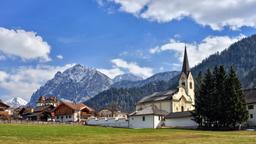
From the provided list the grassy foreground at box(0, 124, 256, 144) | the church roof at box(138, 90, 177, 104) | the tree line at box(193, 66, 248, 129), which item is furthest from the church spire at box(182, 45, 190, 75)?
the grassy foreground at box(0, 124, 256, 144)

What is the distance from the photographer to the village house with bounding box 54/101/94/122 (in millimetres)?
138375

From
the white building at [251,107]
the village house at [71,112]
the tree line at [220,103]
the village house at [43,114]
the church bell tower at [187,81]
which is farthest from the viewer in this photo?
the village house at [43,114]

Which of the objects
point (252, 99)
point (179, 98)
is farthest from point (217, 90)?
→ point (179, 98)

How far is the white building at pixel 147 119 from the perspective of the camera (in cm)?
10281

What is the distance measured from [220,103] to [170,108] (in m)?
39.6

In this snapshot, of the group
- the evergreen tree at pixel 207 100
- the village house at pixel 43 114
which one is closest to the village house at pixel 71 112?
the village house at pixel 43 114

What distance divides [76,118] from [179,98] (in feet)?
108

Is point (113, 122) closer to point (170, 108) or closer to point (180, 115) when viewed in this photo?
point (180, 115)

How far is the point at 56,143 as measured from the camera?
132 ft

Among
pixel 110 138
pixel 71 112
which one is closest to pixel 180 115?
pixel 71 112

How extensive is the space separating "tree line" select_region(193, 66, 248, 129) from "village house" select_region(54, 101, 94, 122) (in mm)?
56565

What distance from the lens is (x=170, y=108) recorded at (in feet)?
401

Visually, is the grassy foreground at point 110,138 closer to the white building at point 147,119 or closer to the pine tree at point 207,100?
the pine tree at point 207,100

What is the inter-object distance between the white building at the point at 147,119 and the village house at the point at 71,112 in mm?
34720
